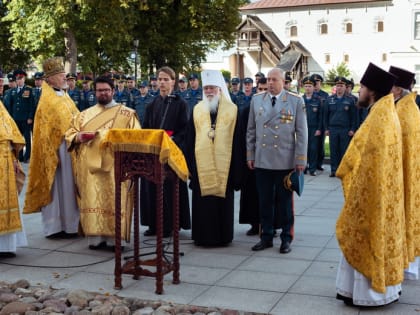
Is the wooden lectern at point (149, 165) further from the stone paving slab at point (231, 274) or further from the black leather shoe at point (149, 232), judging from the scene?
the black leather shoe at point (149, 232)

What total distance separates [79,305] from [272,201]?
2.73 meters

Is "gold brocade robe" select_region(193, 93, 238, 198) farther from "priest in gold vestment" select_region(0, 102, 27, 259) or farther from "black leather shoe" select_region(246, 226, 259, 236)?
"priest in gold vestment" select_region(0, 102, 27, 259)

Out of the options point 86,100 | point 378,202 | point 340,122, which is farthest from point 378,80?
point 86,100

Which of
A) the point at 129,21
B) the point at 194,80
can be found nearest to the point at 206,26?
the point at 129,21

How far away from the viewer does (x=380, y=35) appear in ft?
205

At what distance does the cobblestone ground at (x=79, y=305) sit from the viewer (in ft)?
17.7

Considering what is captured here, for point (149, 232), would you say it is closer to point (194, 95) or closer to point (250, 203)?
point (250, 203)

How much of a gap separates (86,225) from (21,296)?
5.59 feet

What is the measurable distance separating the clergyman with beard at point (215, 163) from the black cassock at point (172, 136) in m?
0.39

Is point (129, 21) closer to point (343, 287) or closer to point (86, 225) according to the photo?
point (86, 225)

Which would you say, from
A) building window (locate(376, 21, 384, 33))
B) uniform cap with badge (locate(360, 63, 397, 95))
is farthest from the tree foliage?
building window (locate(376, 21, 384, 33))

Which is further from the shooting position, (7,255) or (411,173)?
(7,255)

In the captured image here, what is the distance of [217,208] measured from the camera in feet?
25.5

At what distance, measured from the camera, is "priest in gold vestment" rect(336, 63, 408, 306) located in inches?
205
